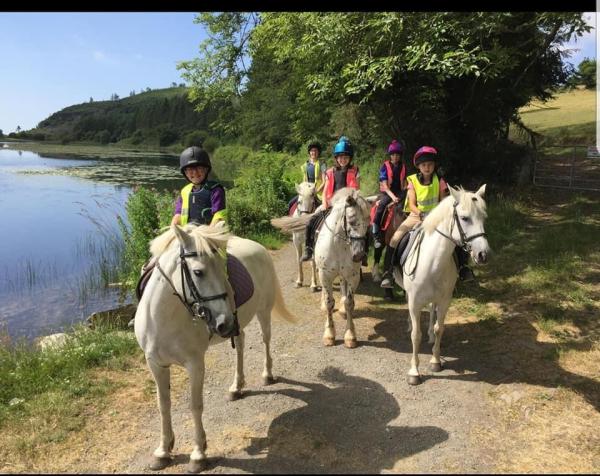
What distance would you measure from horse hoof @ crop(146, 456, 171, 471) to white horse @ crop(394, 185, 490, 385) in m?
2.85

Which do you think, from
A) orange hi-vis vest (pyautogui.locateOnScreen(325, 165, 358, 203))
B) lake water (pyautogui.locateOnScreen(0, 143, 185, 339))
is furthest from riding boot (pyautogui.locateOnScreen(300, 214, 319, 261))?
lake water (pyautogui.locateOnScreen(0, 143, 185, 339))

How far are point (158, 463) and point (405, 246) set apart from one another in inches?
155

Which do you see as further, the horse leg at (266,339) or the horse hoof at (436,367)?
the horse hoof at (436,367)

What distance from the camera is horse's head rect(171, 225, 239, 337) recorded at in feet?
9.54

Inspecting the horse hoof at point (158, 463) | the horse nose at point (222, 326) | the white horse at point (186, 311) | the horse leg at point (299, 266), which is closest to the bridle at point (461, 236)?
the white horse at point (186, 311)

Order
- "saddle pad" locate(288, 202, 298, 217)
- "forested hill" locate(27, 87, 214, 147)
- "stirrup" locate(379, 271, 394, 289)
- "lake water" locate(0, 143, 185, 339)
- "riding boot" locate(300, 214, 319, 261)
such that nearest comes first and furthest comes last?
"stirrup" locate(379, 271, 394, 289)
"riding boot" locate(300, 214, 319, 261)
"lake water" locate(0, 143, 185, 339)
"saddle pad" locate(288, 202, 298, 217)
"forested hill" locate(27, 87, 214, 147)

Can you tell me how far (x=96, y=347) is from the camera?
5617 mm

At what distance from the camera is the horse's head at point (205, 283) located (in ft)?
9.54

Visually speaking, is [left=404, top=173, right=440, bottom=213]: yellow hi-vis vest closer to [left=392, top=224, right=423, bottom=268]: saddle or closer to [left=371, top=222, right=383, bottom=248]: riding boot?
[left=392, top=224, right=423, bottom=268]: saddle

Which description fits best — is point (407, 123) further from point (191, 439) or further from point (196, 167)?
point (191, 439)

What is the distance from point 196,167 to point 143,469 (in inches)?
111

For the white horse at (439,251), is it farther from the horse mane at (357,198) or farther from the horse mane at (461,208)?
the horse mane at (357,198)

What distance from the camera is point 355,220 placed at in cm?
527
